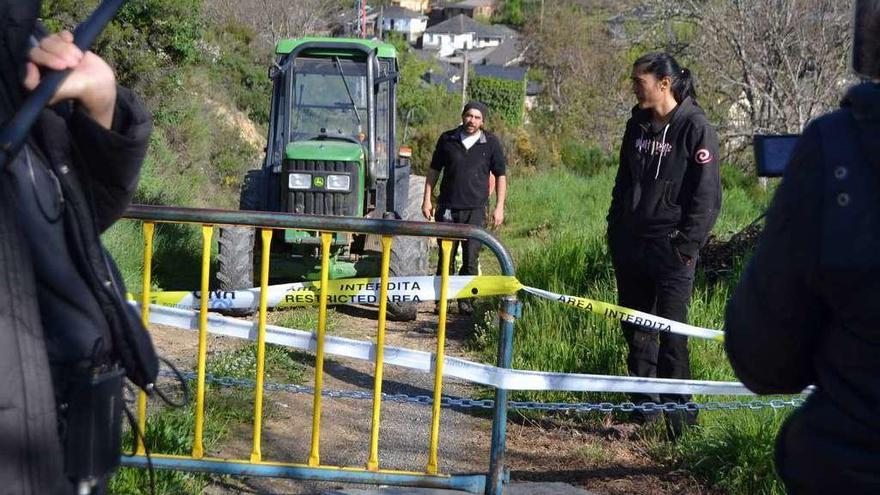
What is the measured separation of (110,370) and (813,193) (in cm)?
146

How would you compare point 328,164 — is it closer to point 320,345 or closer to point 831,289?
point 320,345

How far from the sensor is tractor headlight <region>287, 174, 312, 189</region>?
9727 millimetres

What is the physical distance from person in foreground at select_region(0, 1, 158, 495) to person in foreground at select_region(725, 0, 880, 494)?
1.31 metres

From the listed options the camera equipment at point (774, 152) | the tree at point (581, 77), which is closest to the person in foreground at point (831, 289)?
the camera equipment at point (774, 152)

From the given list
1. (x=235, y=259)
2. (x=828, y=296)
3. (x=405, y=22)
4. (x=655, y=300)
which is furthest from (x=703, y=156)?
(x=405, y=22)

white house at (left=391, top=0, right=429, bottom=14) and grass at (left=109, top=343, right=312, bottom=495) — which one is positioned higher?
white house at (left=391, top=0, right=429, bottom=14)

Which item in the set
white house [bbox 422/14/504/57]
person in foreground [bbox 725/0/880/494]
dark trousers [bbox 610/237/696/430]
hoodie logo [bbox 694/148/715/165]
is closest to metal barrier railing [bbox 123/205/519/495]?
dark trousers [bbox 610/237/696/430]

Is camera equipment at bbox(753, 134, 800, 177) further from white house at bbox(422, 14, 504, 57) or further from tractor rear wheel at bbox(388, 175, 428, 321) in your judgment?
white house at bbox(422, 14, 504, 57)

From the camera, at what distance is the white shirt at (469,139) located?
934 centimetres

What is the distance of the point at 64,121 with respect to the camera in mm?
2236

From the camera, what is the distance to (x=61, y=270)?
2.17m

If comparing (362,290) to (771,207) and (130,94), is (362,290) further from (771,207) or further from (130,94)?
(771,207)

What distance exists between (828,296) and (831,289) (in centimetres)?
2

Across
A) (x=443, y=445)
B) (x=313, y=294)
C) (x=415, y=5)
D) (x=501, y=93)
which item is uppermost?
(x=415, y=5)
